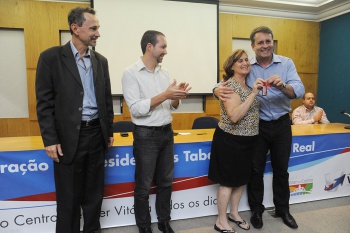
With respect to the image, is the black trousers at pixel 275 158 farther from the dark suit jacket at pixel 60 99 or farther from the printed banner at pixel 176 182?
the dark suit jacket at pixel 60 99

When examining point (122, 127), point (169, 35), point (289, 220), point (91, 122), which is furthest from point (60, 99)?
point (169, 35)

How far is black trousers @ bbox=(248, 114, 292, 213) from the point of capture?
85.8 inches

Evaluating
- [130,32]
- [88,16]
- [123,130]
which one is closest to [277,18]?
[130,32]

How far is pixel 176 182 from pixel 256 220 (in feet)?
2.56

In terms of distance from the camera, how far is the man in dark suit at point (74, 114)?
161 centimetres

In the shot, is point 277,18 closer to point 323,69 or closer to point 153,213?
point 323,69

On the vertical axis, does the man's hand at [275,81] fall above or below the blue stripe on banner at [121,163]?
above

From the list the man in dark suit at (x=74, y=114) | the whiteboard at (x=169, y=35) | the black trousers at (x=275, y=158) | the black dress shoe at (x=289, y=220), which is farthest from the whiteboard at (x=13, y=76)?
the black dress shoe at (x=289, y=220)

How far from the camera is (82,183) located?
180 centimetres

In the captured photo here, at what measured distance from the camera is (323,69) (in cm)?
530

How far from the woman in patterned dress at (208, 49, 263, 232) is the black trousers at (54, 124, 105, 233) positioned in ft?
3.03

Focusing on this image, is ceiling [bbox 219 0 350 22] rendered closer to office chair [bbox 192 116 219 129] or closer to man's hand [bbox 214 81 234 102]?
office chair [bbox 192 116 219 129]

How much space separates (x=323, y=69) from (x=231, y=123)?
4377 mm

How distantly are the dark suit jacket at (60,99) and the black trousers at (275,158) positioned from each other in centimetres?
148
